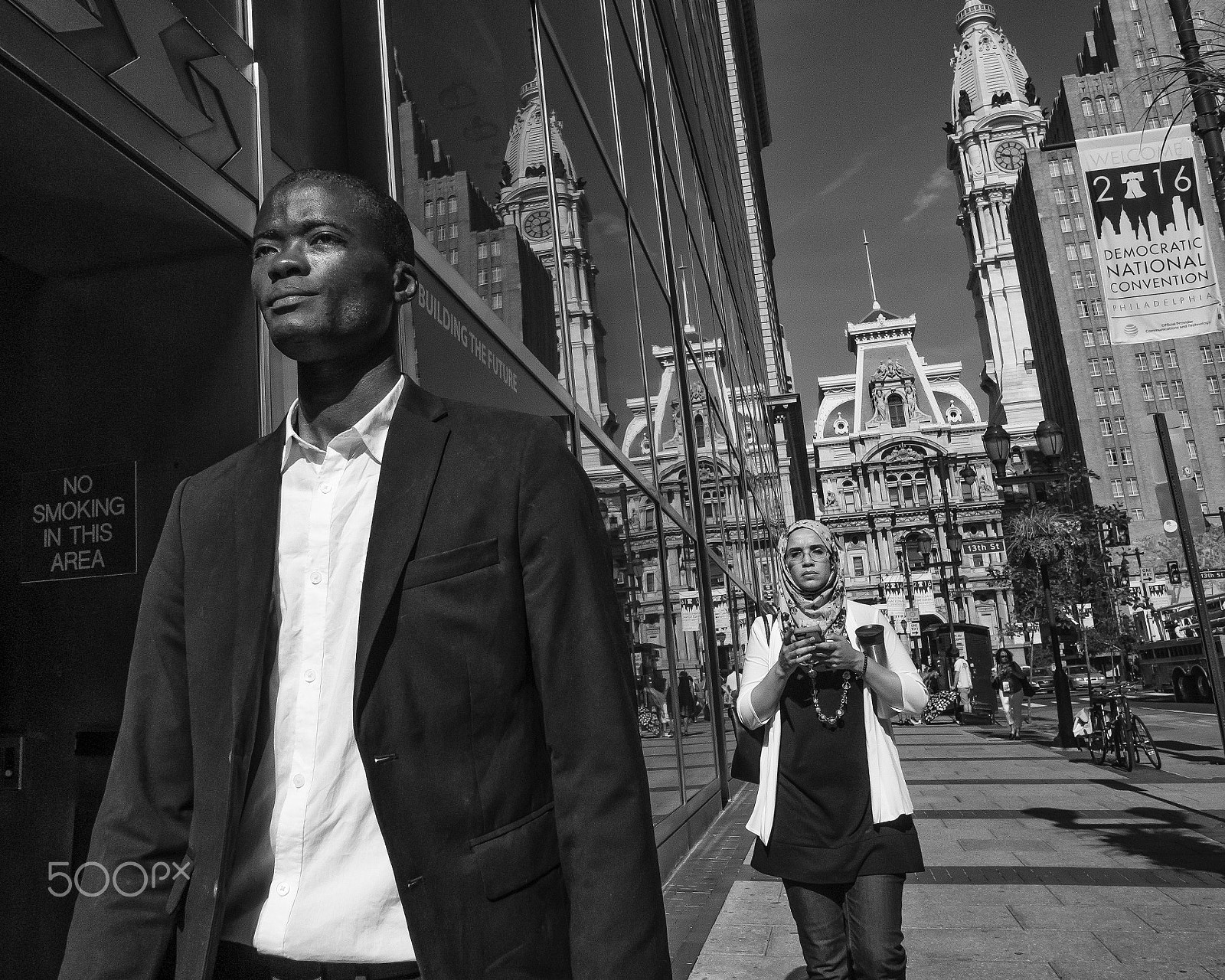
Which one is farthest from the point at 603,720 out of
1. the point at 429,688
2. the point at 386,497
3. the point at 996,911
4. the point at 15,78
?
the point at 996,911

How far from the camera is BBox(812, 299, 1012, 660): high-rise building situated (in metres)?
86.8

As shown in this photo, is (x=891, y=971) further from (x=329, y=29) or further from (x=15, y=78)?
(x=329, y=29)

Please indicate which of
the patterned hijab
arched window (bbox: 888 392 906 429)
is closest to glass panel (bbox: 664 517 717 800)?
the patterned hijab

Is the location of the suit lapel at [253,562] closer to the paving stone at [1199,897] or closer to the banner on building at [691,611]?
the paving stone at [1199,897]

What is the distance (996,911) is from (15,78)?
6.57 m

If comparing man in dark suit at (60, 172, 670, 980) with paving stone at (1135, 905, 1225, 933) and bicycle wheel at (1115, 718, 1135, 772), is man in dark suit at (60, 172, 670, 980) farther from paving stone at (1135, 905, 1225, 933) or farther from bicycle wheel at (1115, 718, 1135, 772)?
bicycle wheel at (1115, 718, 1135, 772)

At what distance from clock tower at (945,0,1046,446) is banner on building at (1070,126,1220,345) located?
117 m

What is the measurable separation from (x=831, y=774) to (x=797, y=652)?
45 centimetres

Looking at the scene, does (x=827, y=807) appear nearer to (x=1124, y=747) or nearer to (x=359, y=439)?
(x=359, y=439)

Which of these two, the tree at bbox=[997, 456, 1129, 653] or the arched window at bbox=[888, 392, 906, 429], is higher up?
the arched window at bbox=[888, 392, 906, 429]

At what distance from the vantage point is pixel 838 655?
373 cm

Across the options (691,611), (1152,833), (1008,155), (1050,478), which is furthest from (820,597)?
(1008,155)

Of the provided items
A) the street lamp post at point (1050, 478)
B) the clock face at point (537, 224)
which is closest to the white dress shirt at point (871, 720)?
the clock face at point (537, 224)

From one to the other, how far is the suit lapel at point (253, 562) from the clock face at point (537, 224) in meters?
5.24
